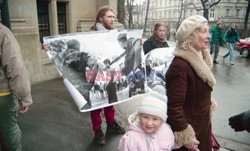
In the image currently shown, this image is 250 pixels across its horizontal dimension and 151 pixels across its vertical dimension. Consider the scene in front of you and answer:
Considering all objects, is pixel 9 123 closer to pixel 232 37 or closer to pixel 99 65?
pixel 99 65

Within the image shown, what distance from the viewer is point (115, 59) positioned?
3.36m

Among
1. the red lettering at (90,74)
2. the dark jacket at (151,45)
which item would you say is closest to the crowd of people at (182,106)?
the red lettering at (90,74)

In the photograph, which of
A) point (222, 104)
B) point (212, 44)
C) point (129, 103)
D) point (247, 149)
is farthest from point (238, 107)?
point (212, 44)

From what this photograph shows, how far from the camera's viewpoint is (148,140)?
204cm

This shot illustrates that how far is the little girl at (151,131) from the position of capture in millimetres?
2016

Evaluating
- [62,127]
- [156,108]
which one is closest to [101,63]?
[156,108]

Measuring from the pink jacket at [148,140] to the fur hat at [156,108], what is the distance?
0.41 ft

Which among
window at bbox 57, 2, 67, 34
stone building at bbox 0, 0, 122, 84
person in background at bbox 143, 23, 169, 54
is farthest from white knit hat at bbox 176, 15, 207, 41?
window at bbox 57, 2, 67, 34

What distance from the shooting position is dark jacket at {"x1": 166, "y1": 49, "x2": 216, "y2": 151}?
6.59ft

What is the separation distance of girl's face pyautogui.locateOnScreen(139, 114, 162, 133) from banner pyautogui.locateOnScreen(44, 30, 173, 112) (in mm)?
1144

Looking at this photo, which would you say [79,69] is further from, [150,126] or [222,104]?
[222,104]

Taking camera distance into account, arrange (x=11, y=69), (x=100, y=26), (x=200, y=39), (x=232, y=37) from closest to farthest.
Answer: (x=200, y=39)
(x=11, y=69)
(x=100, y=26)
(x=232, y=37)

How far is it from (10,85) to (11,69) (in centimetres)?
18

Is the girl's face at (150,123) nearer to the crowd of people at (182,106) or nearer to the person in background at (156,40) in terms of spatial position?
the crowd of people at (182,106)
